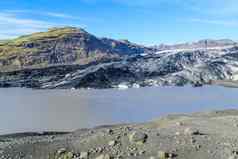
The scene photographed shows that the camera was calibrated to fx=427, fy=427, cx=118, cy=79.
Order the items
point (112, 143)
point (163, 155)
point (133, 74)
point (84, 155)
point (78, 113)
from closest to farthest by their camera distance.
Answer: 1. point (163, 155)
2. point (84, 155)
3. point (112, 143)
4. point (78, 113)
5. point (133, 74)

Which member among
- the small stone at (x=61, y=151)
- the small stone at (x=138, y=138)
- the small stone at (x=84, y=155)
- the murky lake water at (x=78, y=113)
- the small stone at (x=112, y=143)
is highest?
the small stone at (x=138, y=138)

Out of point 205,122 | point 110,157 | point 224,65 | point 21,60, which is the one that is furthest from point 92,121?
point 21,60

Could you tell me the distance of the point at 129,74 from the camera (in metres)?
118

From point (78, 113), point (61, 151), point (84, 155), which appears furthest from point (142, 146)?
point (78, 113)

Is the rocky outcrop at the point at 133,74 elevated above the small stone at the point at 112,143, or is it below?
below

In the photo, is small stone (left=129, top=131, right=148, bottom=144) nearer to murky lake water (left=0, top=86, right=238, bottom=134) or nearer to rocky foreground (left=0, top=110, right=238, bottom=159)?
rocky foreground (left=0, top=110, right=238, bottom=159)

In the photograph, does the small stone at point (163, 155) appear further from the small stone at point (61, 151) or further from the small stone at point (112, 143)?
the small stone at point (61, 151)

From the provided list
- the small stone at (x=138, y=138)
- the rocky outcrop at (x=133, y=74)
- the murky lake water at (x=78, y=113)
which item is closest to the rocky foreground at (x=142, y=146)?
the small stone at (x=138, y=138)

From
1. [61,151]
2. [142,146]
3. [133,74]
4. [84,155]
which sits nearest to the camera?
[84,155]

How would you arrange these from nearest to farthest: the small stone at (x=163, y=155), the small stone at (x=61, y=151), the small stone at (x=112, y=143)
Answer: the small stone at (x=163, y=155), the small stone at (x=112, y=143), the small stone at (x=61, y=151)

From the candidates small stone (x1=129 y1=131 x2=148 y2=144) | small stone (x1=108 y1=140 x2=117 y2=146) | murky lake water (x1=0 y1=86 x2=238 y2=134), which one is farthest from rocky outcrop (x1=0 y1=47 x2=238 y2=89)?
small stone (x1=108 y1=140 x2=117 y2=146)

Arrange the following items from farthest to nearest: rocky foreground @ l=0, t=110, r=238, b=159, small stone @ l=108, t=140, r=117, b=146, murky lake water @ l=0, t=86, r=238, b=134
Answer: murky lake water @ l=0, t=86, r=238, b=134
small stone @ l=108, t=140, r=117, b=146
rocky foreground @ l=0, t=110, r=238, b=159

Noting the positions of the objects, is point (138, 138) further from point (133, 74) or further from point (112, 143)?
point (133, 74)

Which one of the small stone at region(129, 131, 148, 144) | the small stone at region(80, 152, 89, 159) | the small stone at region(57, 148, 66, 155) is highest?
the small stone at region(129, 131, 148, 144)
